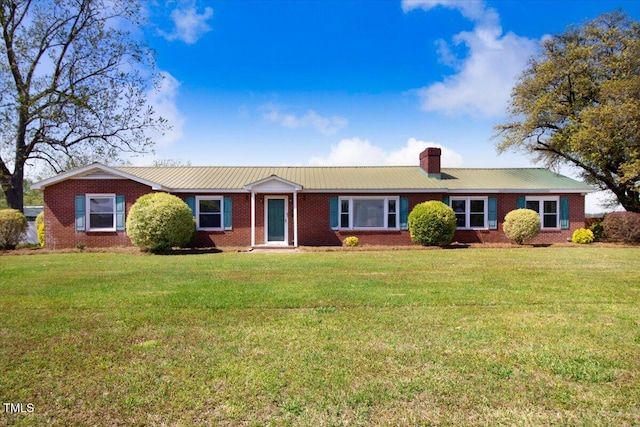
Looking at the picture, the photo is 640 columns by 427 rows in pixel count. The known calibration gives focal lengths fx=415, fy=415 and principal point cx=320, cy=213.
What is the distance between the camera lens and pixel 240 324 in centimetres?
570

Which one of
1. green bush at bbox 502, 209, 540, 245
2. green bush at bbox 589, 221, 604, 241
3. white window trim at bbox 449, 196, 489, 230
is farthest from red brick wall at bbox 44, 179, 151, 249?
green bush at bbox 589, 221, 604, 241

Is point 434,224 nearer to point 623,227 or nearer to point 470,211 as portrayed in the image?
point 470,211

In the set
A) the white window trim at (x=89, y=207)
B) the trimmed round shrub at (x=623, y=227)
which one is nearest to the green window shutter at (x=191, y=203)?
the white window trim at (x=89, y=207)

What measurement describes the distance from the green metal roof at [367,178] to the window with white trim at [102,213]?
2.02 meters

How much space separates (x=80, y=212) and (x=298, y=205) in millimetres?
9519

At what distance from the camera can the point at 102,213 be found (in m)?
18.3

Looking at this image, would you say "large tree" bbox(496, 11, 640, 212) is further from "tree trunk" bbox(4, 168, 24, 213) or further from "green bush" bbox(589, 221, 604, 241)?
"tree trunk" bbox(4, 168, 24, 213)

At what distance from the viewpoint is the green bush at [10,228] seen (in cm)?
1809

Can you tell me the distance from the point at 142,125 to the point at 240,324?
76.3 feet

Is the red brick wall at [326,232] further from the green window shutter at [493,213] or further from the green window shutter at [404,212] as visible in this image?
the green window shutter at [493,213]

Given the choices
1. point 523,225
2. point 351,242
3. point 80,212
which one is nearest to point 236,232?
point 351,242

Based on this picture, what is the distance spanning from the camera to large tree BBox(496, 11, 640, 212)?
789 inches

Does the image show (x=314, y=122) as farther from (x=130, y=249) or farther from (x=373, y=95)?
(x=130, y=249)

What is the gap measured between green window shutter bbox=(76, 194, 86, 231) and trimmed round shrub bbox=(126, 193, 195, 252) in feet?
11.3
